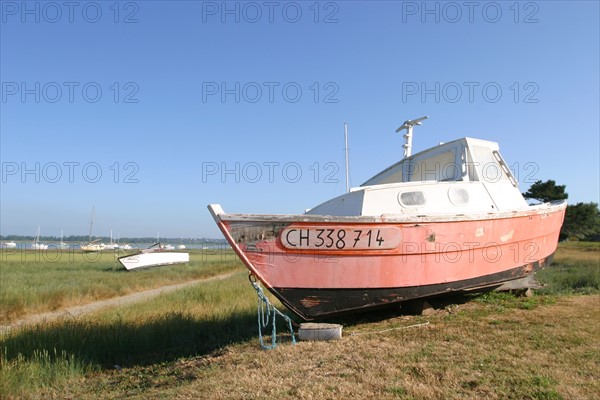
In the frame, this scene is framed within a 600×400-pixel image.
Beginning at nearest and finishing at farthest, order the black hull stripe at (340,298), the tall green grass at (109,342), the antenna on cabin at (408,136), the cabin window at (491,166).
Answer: the tall green grass at (109,342), the black hull stripe at (340,298), the cabin window at (491,166), the antenna on cabin at (408,136)

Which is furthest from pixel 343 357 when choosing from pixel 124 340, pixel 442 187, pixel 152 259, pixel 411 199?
pixel 152 259

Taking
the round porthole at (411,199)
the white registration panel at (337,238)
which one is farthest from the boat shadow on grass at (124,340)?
the round porthole at (411,199)

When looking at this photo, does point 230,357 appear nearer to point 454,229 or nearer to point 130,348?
point 130,348

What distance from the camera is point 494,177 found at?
1013 centimetres

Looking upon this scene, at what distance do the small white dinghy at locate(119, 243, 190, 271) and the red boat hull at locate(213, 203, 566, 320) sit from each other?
3230cm

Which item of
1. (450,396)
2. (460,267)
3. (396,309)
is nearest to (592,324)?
(460,267)

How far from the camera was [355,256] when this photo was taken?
7.43 metres

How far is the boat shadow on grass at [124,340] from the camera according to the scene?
8336 millimetres

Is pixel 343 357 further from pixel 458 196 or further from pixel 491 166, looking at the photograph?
pixel 491 166

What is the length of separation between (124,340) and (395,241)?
20.5 feet

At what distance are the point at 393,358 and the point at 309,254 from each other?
7.45 feet

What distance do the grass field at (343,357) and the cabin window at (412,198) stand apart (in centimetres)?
227

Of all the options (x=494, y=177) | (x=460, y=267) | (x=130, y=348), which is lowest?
(x=130, y=348)

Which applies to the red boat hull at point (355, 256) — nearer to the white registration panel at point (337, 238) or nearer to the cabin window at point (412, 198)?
the white registration panel at point (337, 238)
